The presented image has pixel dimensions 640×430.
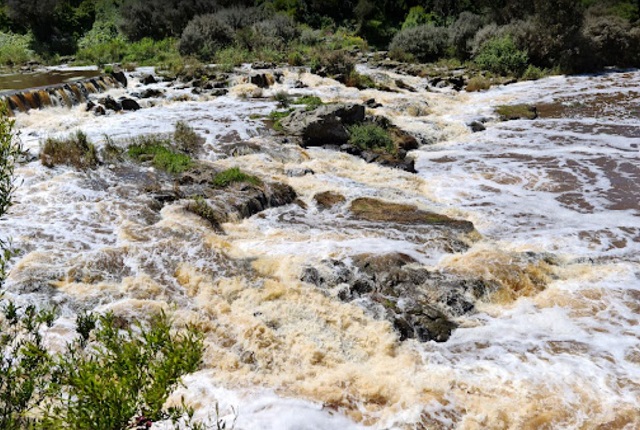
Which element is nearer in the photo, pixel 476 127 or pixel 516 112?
pixel 476 127

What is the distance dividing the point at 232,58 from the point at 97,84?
352 inches

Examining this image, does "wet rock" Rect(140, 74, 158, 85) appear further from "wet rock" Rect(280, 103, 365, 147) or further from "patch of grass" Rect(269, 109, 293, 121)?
"wet rock" Rect(280, 103, 365, 147)

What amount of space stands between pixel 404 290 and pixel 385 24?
121ft

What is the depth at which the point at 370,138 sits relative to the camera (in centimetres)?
1439

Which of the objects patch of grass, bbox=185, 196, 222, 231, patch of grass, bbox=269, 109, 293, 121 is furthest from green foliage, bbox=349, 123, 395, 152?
patch of grass, bbox=185, 196, 222, 231

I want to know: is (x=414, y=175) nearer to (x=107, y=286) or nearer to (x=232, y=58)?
(x=107, y=286)

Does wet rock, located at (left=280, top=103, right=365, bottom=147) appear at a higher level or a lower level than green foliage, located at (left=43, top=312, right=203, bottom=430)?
lower

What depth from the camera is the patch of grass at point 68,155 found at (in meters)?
11.6

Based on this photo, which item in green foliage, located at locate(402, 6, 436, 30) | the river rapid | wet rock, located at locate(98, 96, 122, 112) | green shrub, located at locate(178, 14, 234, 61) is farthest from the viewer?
green foliage, located at locate(402, 6, 436, 30)

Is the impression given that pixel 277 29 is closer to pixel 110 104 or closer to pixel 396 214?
pixel 110 104

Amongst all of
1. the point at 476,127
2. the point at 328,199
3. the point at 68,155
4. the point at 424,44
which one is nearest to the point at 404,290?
the point at 328,199

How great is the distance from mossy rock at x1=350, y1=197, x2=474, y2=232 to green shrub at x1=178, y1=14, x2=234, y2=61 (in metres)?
20.9

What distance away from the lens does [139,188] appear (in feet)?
34.6

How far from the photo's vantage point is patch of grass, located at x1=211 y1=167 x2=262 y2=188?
35.9 feet
